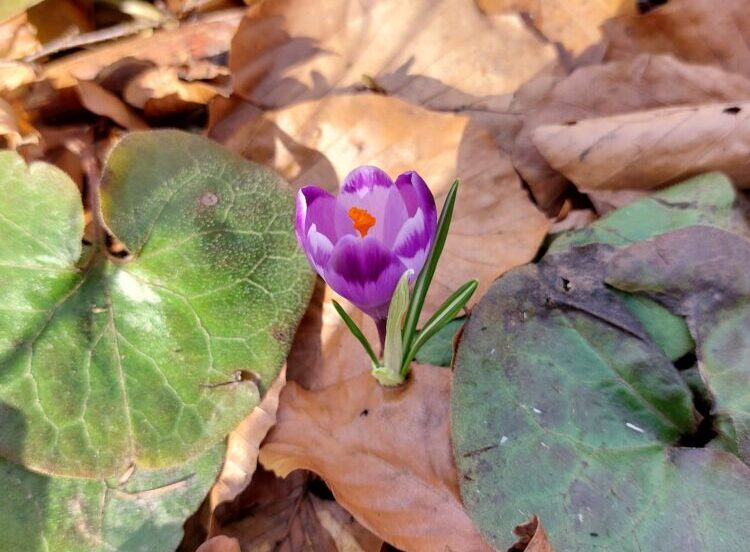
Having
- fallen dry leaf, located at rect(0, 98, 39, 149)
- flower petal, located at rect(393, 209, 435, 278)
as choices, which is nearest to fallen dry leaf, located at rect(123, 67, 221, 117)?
fallen dry leaf, located at rect(0, 98, 39, 149)

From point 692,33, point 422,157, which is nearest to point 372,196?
point 422,157

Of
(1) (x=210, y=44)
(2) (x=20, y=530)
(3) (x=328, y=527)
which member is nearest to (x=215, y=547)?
(3) (x=328, y=527)

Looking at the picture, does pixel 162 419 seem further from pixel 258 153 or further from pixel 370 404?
pixel 258 153

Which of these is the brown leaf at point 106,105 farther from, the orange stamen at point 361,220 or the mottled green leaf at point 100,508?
the orange stamen at point 361,220

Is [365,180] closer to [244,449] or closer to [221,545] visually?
[244,449]

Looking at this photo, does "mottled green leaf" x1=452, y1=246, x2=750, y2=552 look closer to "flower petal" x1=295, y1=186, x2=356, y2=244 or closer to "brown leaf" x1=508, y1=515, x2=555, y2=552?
"brown leaf" x1=508, y1=515, x2=555, y2=552

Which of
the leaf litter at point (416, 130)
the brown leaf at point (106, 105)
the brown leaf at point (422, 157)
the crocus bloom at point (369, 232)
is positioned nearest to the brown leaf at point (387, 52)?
the leaf litter at point (416, 130)
